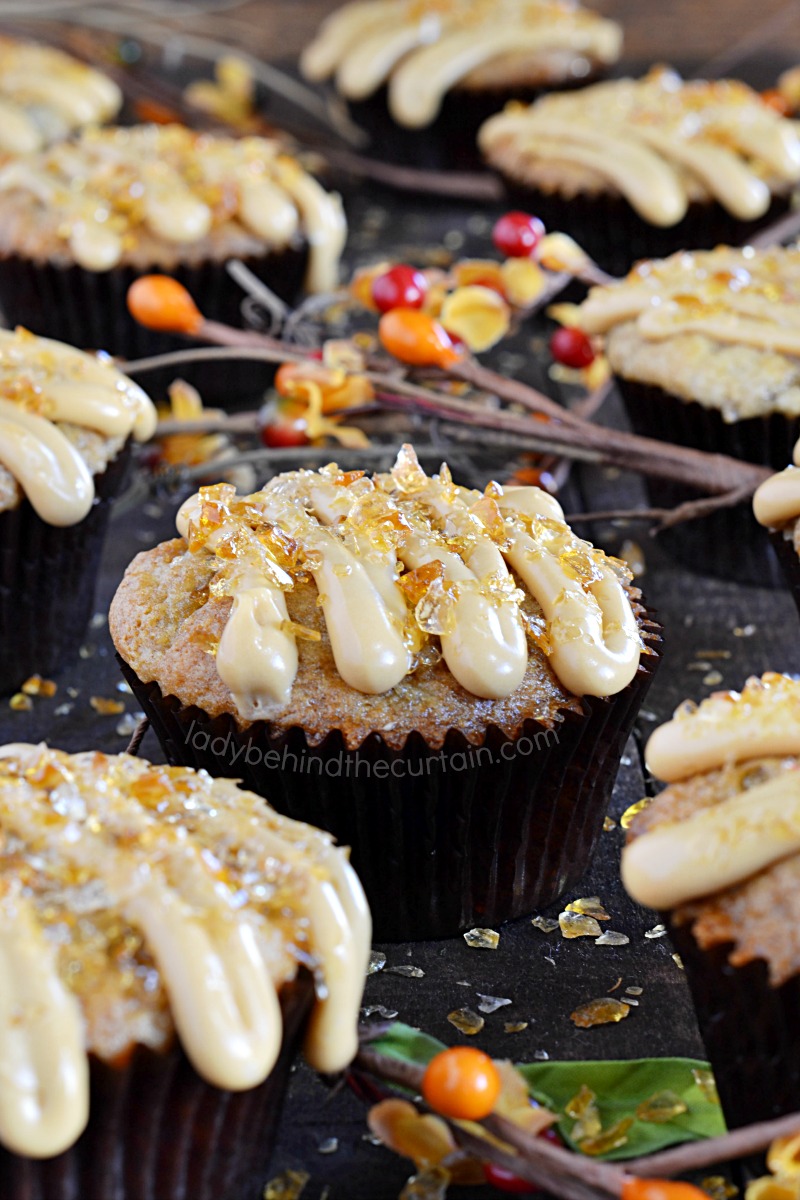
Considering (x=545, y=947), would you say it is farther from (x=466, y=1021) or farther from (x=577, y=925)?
(x=466, y=1021)

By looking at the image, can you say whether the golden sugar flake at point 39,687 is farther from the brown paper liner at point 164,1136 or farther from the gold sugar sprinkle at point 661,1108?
the gold sugar sprinkle at point 661,1108

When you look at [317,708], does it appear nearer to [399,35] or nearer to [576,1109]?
[576,1109]

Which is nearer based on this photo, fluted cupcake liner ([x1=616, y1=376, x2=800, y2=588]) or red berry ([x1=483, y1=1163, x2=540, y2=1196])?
red berry ([x1=483, y1=1163, x2=540, y2=1196])

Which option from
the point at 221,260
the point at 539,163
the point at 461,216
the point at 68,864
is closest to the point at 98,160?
the point at 221,260

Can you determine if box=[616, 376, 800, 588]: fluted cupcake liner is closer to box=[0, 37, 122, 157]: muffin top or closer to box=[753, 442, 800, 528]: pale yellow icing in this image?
box=[753, 442, 800, 528]: pale yellow icing

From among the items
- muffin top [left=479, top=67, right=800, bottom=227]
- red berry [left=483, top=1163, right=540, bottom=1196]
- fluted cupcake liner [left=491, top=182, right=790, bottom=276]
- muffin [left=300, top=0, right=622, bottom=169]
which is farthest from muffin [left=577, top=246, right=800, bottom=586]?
muffin [left=300, top=0, right=622, bottom=169]

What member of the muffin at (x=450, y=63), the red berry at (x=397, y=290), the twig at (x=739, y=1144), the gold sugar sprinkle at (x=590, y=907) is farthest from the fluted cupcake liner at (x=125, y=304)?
the twig at (x=739, y=1144)
